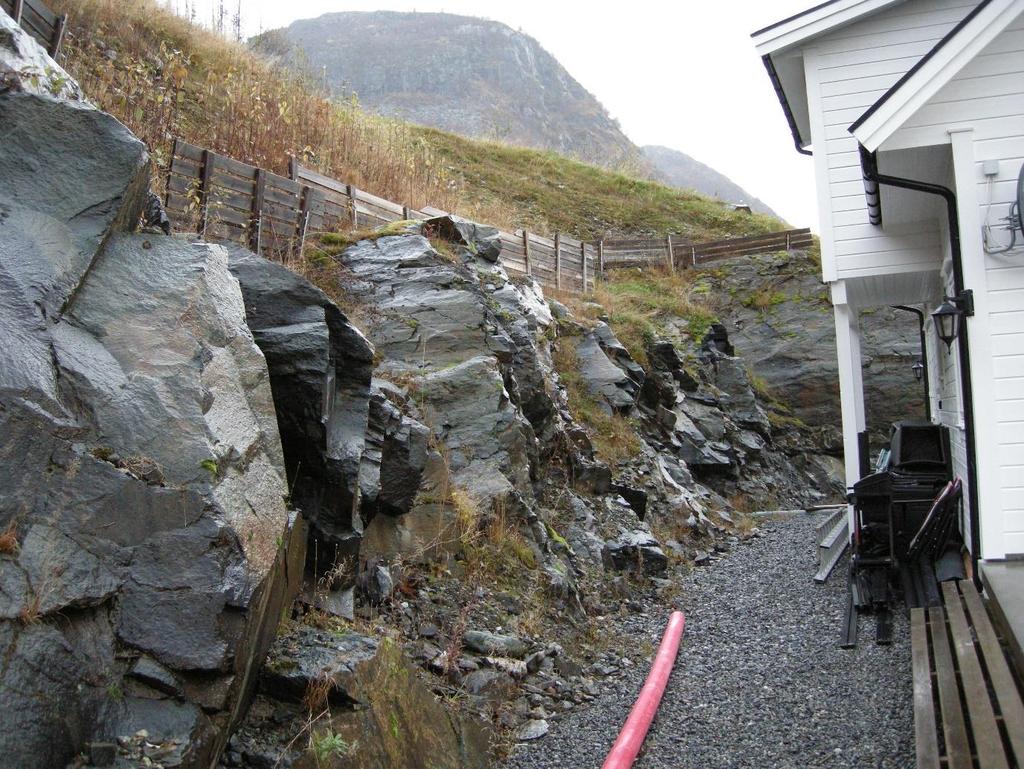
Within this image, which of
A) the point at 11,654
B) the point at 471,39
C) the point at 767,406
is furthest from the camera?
the point at 471,39

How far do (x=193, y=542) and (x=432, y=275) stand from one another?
748 cm

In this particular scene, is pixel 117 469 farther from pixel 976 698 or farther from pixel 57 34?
pixel 57 34

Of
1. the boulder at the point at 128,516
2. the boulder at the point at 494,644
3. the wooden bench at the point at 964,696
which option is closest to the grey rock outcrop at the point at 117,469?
the boulder at the point at 128,516

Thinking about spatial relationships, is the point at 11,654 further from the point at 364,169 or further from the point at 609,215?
the point at 609,215

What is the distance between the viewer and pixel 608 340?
16438 millimetres

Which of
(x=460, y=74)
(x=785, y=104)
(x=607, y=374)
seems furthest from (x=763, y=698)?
(x=460, y=74)

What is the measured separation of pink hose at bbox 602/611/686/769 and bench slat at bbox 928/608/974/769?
1883 mm

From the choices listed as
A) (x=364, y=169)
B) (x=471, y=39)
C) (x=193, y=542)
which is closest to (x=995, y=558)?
(x=193, y=542)

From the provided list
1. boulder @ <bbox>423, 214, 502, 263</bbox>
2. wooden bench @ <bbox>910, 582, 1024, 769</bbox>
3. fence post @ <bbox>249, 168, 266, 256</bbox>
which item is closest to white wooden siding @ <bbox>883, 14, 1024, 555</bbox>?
wooden bench @ <bbox>910, 582, 1024, 769</bbox>

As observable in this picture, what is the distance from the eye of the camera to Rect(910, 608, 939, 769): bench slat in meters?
4.37

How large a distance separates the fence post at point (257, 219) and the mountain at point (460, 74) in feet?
195

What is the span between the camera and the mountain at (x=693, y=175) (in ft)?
344

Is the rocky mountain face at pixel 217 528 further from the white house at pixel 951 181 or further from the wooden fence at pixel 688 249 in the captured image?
the wooden fence at pixel 688 249

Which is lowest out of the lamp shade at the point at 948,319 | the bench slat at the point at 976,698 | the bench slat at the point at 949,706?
the bench slat at the point at 949,706
